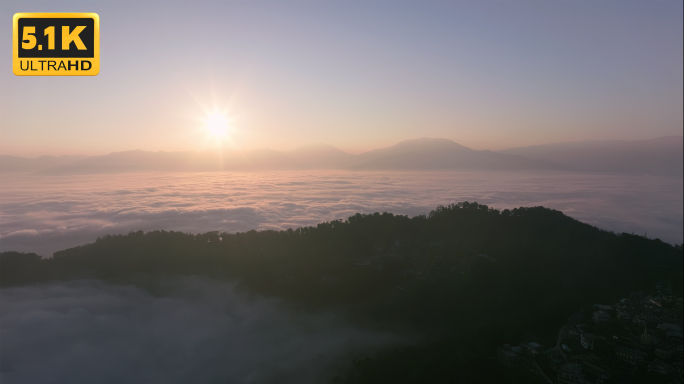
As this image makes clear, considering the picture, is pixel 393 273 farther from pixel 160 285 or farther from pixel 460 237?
pixel 160 285

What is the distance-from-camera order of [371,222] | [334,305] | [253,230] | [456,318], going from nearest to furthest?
1. [456,318]
2. [334,305]
3. [253,230]
4. [371,222]

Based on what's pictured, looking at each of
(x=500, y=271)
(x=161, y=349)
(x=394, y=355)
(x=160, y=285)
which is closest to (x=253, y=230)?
(x=160, y=285)

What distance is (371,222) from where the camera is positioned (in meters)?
29.5

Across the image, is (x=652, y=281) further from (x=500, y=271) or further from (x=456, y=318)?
(x=456, y=318)

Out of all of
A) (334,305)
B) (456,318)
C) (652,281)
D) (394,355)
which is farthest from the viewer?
(652,281)

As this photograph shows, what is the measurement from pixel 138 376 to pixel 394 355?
10.2 m

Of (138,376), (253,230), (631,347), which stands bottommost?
(138,376)

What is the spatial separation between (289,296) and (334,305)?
2.80m

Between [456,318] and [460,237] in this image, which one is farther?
[460,237]

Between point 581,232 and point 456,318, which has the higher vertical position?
point 581,232

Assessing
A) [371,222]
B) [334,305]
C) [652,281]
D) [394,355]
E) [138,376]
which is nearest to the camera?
[138,376]

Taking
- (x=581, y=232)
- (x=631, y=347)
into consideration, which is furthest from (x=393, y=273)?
(x=581, y=232)

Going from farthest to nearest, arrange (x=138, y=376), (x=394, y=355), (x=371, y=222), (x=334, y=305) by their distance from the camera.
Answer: (x=371, y=222), (x=334, y=305), (x=394, y=355), (x=138, y=376)

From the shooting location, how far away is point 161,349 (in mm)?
13234
